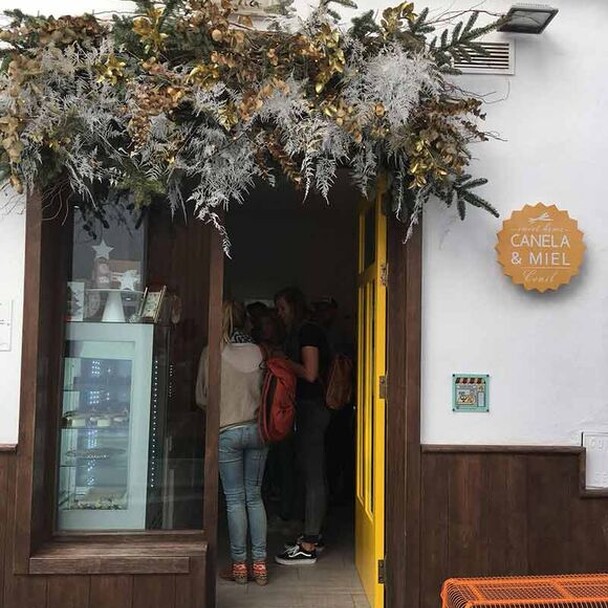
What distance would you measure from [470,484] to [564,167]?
165 centimetres

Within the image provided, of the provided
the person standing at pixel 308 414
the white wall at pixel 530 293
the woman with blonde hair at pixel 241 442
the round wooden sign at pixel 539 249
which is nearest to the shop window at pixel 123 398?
the woman with blonde hair at pixel 241 442

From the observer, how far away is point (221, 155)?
3.16m

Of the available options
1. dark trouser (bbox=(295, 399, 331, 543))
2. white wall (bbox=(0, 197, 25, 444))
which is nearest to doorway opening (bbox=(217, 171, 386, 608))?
dark trouser (bbox=(295, 399, 331, 543))

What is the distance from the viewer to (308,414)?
4.62 meters

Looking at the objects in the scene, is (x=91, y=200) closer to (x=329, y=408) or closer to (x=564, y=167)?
(x=329, y=408)

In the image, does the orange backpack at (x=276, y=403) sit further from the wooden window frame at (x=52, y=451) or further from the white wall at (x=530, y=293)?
the white wall at (x=530, y=293)

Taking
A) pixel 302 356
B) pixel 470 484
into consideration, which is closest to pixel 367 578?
pixel 470 484

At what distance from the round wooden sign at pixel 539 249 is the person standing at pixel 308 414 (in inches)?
56.5

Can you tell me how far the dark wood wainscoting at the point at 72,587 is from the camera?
331 cm

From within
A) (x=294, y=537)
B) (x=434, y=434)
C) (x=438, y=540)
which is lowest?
(x=294, y=537)

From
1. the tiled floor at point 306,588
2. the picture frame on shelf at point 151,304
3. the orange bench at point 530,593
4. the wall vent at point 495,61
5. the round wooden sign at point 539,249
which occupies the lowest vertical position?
the tiled floor at point 306,588

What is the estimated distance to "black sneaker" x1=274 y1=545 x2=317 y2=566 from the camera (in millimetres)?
4430

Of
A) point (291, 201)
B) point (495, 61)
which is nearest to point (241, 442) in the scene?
point (495, 61)

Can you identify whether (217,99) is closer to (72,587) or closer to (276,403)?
(276,403)
